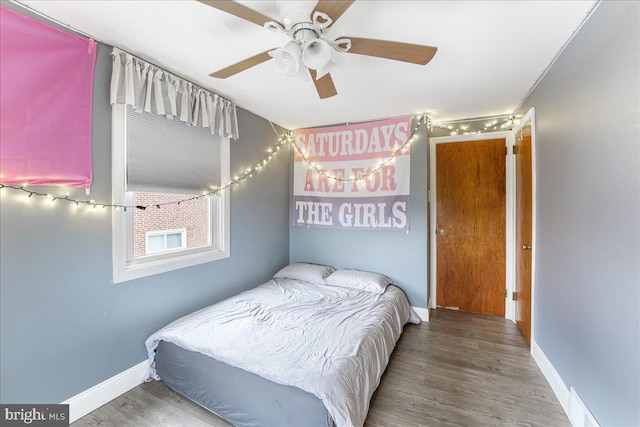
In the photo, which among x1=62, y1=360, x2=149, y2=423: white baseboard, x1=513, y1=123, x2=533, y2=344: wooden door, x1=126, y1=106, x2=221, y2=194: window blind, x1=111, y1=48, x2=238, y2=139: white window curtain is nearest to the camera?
x1=62, y1=360, x2=149, y2=423: white baseboard

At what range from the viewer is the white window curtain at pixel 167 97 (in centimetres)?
189

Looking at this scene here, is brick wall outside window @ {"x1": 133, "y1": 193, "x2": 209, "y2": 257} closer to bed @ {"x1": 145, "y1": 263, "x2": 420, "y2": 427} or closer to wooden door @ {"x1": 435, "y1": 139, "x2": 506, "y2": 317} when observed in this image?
bed @ {"x1": 145, "y1": 263, "x2": 420, "y2": 427}

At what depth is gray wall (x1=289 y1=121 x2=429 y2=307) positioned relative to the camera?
10.3 ft

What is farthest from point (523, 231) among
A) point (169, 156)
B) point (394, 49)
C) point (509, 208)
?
point (169, 156)

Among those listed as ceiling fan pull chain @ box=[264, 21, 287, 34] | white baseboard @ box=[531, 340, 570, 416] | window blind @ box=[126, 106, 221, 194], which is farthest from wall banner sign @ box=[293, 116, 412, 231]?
ceiling fan pull chain @ box=[264, 21, 287, 34]

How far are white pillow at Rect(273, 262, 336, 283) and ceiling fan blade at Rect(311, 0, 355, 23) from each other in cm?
265

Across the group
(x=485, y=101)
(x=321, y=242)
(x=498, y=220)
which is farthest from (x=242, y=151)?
(x=498, y=220)

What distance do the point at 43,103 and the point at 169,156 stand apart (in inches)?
32.1

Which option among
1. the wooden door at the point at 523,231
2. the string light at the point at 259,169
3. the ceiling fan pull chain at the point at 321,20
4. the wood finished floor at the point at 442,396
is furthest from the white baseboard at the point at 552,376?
the ceiling fan pull chain at the point at 321,20

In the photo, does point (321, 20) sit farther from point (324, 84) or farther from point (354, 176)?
point (354, 176)

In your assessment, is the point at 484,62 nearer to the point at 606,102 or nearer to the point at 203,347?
the point at 606,102

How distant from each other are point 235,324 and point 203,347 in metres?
0.32

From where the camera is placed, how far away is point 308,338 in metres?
1.92

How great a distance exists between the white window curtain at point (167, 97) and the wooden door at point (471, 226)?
2694 mm
